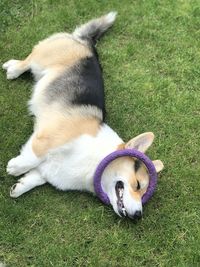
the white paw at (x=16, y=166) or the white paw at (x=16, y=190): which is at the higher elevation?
the white paw at (x=16, y=166)

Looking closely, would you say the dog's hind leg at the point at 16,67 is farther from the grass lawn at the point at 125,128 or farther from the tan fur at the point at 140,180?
the tan fur at the point at 140,180

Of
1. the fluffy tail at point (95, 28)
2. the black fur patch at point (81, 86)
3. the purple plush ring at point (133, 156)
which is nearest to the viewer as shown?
the purple plush ring at point (133, 156)

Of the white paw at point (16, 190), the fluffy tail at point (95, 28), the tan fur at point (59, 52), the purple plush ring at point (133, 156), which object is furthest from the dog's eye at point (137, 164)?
the fluffy tail at point (95, 28)

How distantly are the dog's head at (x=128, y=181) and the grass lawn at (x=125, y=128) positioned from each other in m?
0.23

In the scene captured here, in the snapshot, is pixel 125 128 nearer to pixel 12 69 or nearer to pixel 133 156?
pixel 133 156

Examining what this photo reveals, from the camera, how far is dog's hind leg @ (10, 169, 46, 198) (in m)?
4.22

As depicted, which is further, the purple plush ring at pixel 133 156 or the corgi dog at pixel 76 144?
the corgi dog at pixel 76 144

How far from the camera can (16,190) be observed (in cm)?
421

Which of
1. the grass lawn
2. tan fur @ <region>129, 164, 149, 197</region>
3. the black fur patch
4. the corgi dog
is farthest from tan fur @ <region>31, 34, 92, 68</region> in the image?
tan fur @ <region>129, 164, 149, 197</region>

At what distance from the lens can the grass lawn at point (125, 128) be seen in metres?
4.08

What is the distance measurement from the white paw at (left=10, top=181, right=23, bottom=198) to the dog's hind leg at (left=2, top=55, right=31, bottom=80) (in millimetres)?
1369

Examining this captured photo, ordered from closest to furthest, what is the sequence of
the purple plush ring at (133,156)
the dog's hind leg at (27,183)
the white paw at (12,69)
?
the purple plush ring at (133,156), the dog's hind leg at (27,183), the white paw at (12,69)

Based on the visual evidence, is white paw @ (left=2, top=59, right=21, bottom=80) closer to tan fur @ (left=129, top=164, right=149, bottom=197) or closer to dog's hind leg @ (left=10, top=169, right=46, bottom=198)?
dog's hind leg @ (left=10, top=169, right=46, bottom=198)

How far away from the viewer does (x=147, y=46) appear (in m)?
5.91
